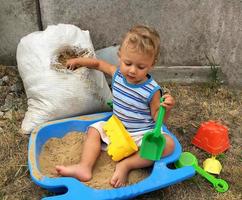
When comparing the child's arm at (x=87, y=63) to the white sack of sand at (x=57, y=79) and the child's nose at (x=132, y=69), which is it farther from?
the child's nose at (x=132, y=69)

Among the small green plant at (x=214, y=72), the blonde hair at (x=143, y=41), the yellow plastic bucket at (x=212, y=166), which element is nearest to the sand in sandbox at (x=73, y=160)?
the yellow plastic bucket at (x=212, y=166)

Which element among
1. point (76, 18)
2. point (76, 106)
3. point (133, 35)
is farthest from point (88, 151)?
point (76, 18)

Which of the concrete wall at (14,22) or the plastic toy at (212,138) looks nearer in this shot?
the plastic toy at (212,138)

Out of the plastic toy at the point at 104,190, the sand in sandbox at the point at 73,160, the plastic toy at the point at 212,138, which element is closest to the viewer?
the plastic toy at the point at 104,190

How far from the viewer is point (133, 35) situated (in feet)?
7.11

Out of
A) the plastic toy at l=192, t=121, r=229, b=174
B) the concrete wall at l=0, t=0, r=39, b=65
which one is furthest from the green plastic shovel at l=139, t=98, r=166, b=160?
the concrete wall at l=0, t=0, r=39, b=65

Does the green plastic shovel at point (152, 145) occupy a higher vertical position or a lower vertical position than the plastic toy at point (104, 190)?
higher

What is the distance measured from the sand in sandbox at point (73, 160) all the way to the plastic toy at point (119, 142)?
77 mm

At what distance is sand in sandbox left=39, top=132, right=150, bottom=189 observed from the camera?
2.28m

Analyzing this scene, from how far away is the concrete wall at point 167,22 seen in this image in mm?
2959

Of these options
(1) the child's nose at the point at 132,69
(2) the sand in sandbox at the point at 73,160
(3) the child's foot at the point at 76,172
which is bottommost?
(2) the sand in sandbox at the point at 73,160

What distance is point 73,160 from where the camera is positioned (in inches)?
95.0

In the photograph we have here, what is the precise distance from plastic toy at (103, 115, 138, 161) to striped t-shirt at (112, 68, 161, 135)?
6cm

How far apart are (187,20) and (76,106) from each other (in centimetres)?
→ 102
